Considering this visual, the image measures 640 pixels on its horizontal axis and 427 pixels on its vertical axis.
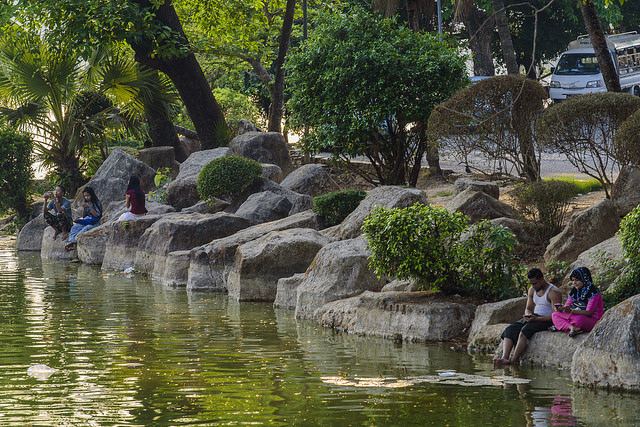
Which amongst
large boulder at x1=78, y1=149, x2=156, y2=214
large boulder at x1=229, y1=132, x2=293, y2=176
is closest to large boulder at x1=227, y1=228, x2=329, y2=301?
large boulder at x1=229, y1=132, x2=293, y2=176

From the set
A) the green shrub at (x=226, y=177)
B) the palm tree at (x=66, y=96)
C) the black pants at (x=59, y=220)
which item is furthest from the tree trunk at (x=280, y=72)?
the black pants at (x=59, y=220)

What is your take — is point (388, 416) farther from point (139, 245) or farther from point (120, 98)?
point (120, 98)

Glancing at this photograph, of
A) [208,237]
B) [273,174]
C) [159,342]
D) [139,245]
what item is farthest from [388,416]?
[273,174]

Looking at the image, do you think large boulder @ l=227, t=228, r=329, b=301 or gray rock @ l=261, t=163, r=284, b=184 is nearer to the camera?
large boulder @ l=227, t=228, r=329, b=301

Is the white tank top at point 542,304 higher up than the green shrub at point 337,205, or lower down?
lower down

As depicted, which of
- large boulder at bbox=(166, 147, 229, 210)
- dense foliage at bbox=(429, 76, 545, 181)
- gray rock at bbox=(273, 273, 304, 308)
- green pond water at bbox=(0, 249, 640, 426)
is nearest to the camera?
green pond water at bbox=(0, 249, 640, 426)

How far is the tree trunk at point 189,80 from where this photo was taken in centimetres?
2508

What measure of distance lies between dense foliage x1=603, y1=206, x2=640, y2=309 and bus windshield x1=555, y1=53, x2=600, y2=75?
23079 mm

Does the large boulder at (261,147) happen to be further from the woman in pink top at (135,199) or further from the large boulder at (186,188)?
the woman in pink top at (135,199)

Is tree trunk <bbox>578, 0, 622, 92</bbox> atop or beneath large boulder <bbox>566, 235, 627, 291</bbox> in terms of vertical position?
atop

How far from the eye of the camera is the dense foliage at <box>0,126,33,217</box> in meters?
26.0

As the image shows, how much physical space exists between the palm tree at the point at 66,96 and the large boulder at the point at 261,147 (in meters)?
4.26

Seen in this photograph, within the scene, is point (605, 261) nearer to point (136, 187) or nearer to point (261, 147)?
point (136, 187)

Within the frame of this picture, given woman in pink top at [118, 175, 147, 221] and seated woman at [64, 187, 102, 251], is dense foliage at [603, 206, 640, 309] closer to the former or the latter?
woman in pink top at [118, 175, 147, 221]
